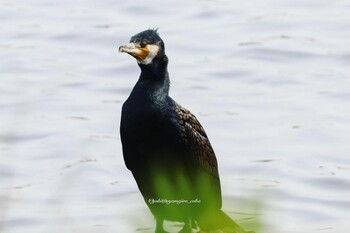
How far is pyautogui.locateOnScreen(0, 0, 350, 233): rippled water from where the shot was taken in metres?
11.6

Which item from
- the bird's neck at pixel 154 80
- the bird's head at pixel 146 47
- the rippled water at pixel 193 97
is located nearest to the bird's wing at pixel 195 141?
the bird's neck at pixel 154 80

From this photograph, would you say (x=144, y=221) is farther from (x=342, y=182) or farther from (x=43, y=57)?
(x=43, y=57)

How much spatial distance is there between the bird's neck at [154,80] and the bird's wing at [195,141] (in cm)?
20

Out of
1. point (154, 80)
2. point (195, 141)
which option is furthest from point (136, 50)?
point (195, 141)

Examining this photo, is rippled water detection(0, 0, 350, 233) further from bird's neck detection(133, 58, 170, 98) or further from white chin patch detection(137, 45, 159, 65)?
white chin patch detection(137, 45, 159, 65)

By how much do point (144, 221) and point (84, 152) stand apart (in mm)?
9295

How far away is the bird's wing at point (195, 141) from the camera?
25.5ft

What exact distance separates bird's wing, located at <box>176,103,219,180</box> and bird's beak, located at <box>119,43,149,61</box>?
422mm

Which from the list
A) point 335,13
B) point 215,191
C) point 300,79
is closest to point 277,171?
point 300,79

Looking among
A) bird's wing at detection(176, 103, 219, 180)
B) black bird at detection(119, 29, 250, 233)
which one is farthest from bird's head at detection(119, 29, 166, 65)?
bird's wing at detection(176, 103, 219, 180)

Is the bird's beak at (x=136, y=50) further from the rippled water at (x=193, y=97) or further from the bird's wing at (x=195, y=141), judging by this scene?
the rippled water at (x=193, y=97)

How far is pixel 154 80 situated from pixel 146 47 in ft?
0.64

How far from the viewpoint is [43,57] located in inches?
675

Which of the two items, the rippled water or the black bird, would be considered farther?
the rippled water
